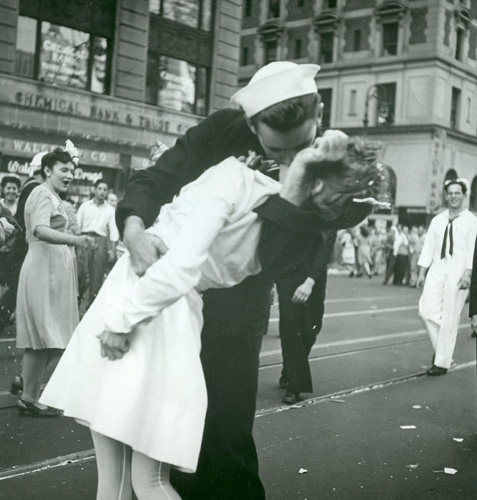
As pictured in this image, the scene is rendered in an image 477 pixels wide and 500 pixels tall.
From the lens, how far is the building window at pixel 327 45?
346 inches

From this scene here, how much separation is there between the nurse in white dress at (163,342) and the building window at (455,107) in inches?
358

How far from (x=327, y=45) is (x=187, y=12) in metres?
10.5

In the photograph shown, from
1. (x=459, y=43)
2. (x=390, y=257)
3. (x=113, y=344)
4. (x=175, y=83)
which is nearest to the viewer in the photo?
(x=113, y=344)

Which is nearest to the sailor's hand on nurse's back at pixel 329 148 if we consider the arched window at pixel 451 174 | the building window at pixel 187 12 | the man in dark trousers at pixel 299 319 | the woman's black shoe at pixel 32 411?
the man in dark trousers at pixel 299 319

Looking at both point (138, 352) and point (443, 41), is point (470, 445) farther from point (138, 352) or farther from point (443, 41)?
point (443, 41)

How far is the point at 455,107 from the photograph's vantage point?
13.0m

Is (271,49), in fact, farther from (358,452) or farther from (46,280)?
(358,452)

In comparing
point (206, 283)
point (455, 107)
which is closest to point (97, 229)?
point (455, 107)

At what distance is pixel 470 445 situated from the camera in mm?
5102

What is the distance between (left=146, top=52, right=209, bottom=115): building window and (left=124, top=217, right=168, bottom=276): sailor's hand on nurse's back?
17.9 m

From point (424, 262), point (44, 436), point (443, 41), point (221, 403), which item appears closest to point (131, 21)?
point (443, 41)

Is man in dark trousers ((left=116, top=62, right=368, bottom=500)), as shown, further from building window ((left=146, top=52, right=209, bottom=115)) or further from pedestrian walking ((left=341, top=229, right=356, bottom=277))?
pedestrian walking ((left=341, top=229, right=356, bottom=277))

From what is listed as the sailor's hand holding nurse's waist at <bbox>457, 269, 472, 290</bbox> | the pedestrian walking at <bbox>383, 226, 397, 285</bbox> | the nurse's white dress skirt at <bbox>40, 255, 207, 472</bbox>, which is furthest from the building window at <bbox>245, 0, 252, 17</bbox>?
the pedestrian walking at <bbox>383, 226, 397, 285</bbox>

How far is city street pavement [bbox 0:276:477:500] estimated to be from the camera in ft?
13.5
